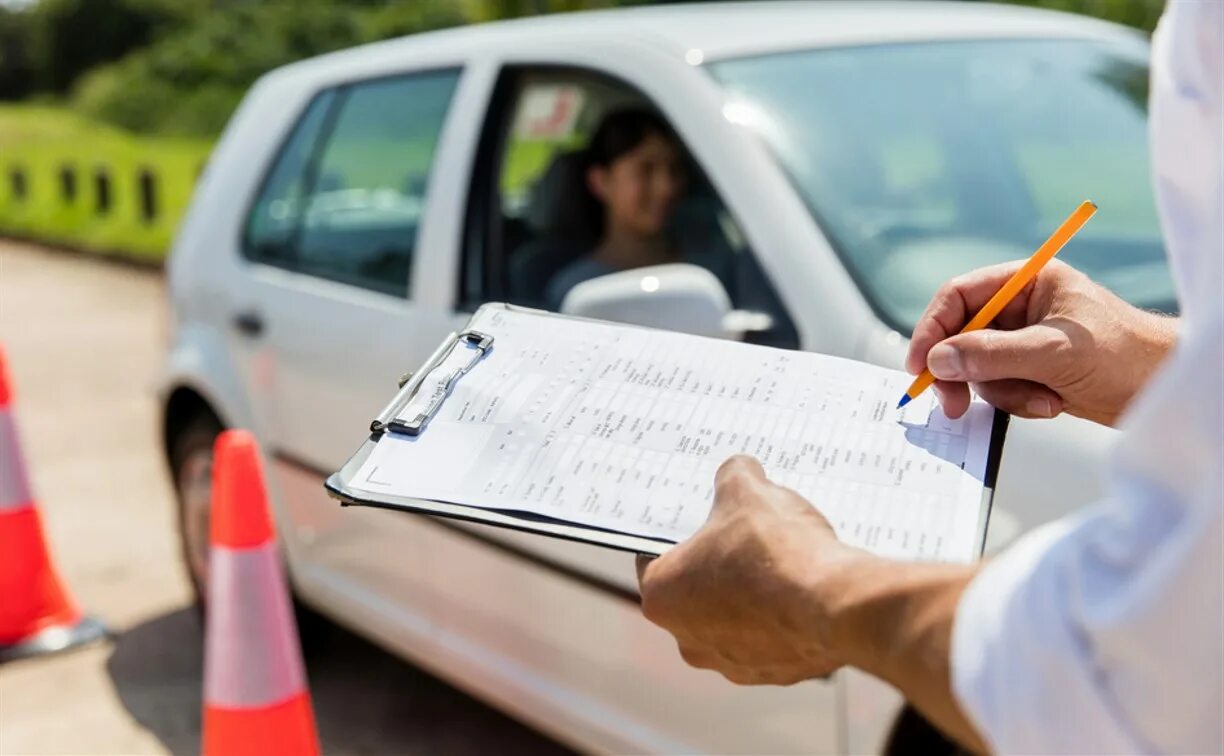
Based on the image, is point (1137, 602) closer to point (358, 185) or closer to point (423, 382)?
point (423, 382)

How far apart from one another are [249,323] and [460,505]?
8.29ft

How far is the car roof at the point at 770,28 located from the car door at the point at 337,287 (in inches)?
8.0

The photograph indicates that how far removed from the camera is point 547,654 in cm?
282

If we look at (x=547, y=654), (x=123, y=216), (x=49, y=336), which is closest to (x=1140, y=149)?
(x=547, y=654)

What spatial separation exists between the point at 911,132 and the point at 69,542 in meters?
3.47

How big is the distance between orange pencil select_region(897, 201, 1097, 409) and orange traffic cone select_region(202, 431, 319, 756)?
1719mm

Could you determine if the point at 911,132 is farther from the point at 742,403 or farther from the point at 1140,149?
the point at 742,403

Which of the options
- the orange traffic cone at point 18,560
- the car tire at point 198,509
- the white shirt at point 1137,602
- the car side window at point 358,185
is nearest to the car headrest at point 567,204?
the car side window at point 358,185

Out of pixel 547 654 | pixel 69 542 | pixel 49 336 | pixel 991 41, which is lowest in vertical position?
pixel 49 336

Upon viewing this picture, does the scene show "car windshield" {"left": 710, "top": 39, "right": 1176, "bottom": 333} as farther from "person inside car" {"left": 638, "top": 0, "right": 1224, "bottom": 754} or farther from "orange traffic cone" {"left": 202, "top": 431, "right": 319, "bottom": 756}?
"person inside car" {"left": 638, "top": 0, "right": 1224, "bottom": 754}

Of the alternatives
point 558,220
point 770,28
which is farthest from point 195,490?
point 770,28

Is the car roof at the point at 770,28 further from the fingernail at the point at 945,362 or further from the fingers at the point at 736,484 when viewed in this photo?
the fingers at the point at 736,484

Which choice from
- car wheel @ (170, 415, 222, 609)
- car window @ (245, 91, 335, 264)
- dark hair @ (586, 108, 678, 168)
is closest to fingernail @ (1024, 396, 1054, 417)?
dark hair @ (586, 108, 678, 168)

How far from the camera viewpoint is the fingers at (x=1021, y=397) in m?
1.44
